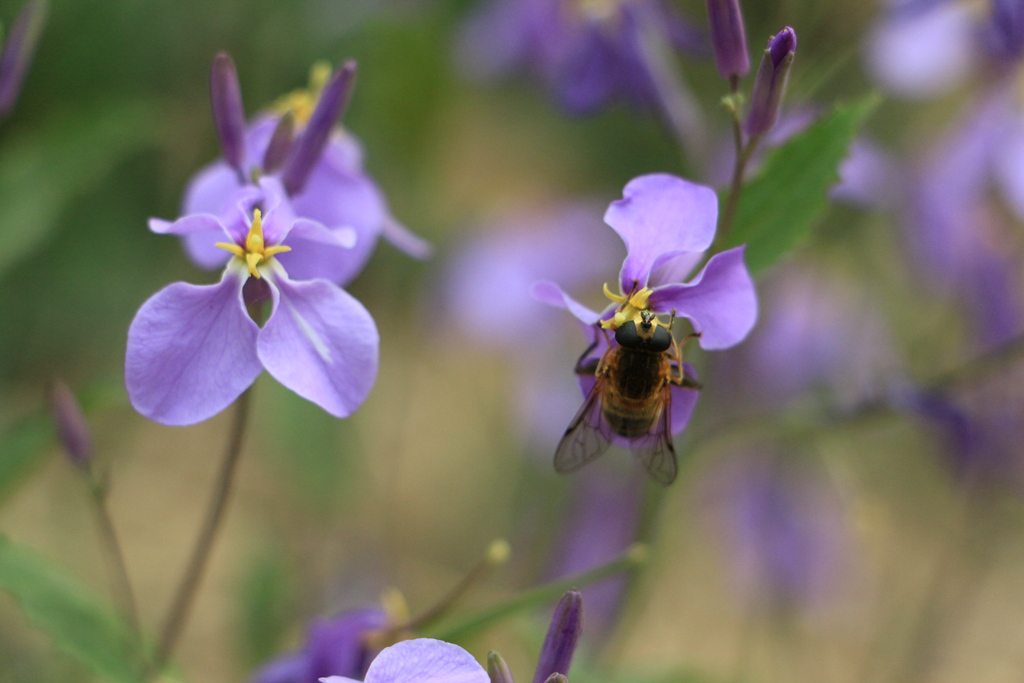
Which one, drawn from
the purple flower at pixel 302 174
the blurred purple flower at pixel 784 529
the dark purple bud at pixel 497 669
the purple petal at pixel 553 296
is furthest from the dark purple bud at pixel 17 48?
the blurred purple flower at pixel 784 529

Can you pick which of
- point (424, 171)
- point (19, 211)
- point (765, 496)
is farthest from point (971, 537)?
point (19, 211)

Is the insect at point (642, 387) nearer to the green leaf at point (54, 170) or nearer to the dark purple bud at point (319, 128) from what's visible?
the dark purple bud at point (319, 128)

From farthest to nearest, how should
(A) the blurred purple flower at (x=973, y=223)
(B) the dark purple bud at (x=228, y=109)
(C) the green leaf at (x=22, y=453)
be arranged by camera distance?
(A) the blurred purple flower at (x=973, y=223) → (C) the green leaf at (x=22, y=453) → (B) the dark purple bud at (x=228, y=109)

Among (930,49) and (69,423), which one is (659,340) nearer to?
(69,423)

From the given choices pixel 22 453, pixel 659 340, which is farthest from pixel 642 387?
pixel 22 453

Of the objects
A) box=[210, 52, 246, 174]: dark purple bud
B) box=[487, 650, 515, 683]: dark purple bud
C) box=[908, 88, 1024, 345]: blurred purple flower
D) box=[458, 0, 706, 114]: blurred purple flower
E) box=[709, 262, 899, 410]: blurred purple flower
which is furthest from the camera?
box=[709, 262, 899, 410]: blurred purple flower

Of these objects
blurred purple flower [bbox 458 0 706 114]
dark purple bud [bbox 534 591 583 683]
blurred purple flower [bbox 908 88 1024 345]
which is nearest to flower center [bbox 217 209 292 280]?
dark purple bud [bbox 534 591 583 683]

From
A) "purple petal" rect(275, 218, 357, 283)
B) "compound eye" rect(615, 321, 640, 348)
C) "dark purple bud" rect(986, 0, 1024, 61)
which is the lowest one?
"compound eye" rect(615, 321, 640, 348)

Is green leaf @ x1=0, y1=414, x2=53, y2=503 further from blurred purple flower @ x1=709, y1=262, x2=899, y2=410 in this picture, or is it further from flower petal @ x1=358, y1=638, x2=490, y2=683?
blurred purple flower @ x1=709, y1=262, x2=899, y2=410
